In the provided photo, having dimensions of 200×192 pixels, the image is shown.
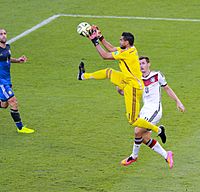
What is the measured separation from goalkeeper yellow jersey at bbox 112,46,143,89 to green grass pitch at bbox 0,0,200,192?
1628mm

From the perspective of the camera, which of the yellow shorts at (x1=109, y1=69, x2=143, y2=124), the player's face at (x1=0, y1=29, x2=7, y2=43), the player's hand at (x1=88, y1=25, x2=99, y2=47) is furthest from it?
the player's face at (x1=0, y1=29, x2=7, y2=43)

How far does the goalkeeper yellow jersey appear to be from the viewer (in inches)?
656

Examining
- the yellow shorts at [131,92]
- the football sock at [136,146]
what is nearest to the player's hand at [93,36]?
the yellow shorts at [131,92]

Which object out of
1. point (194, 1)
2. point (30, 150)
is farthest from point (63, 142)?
point (194, 1)

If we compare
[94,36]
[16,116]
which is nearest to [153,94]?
[94,36]

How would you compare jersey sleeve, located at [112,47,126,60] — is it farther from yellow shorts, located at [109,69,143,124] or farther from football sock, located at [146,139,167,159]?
football sock, located at [146,139,167,159]

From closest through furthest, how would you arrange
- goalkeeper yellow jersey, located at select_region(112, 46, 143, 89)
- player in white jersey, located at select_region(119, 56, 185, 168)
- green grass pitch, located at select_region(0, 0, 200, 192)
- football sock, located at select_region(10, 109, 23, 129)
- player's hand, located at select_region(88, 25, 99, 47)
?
green grass pitch, located at select_region(0, 0, 200, 192)
player in white jersey, located at select_region(119, 56, 185, 168)
goalkeeper yellow jersey, located at select_region(112, 46, 143, 89)
player's hand, located at select_region(88, 25, 99, 47)
football sock, located at select_region(10, 109, 23, 129)

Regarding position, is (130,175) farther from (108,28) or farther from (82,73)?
(108,28)

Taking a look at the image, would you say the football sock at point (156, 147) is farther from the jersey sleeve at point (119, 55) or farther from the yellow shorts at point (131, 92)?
the jersey sleeve at point (119, 55)

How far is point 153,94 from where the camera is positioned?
53.1 feet

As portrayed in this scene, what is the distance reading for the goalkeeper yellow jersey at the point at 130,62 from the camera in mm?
16656

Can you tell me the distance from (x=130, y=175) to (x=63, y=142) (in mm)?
Result: 2418

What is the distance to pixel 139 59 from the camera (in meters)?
16.2

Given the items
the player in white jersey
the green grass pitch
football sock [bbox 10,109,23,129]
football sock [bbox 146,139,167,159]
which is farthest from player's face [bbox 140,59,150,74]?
football sock [bbox 10,109,23,129]
